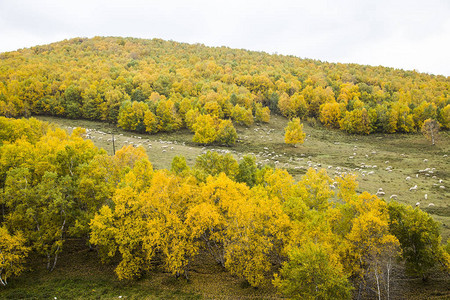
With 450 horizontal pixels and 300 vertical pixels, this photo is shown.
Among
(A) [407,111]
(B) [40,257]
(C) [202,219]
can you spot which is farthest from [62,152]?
(A) [407,111]

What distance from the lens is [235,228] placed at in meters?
27.6

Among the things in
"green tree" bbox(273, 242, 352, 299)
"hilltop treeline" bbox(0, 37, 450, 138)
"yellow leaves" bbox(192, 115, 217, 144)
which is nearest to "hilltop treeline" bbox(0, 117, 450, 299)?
"green tree" bbox(273, 242, 352, 299)

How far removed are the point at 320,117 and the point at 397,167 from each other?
→ 6092 cm

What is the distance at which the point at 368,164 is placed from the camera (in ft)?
254

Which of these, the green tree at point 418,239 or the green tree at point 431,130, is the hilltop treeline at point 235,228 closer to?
the green tree at point 418,239

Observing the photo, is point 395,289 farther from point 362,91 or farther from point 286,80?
point 286,80

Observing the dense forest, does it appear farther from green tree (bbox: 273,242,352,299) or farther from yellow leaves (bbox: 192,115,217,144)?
yellow leaves (bbox: 192,115,217,144)

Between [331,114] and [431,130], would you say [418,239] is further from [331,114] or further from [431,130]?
[331,114]

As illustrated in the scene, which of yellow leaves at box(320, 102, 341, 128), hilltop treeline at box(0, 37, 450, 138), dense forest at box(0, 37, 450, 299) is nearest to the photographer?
dense forest at box(0, 37, 450, 299)

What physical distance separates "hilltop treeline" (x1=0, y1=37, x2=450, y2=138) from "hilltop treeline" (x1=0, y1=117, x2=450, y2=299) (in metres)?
59.8

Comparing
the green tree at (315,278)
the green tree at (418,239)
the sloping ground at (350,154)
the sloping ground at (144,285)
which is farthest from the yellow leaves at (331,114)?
the green tree at (315,278)

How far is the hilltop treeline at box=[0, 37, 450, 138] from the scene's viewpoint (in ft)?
351

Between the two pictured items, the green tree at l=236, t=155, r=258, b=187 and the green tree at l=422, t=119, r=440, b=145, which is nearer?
the green tree at l=236, t=155, r=258, b=187

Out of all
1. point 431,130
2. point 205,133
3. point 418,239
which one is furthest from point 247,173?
point 431,130
